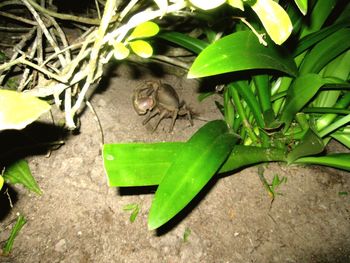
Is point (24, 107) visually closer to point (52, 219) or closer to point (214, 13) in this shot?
point (52, 219)

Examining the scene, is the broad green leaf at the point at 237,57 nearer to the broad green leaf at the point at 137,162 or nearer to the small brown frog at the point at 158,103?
the broad green leaf at the point at 137,162

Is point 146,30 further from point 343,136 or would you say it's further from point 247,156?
point 343,136

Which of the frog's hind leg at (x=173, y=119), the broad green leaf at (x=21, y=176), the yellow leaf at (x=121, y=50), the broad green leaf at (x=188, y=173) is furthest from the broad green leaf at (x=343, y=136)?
the broad green leaf at (x=21, y=176)

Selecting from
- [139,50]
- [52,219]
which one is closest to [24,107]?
[139,50]

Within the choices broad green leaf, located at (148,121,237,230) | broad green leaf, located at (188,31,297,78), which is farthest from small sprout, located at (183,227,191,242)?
broad green leaf, located at (188,31,297,78)

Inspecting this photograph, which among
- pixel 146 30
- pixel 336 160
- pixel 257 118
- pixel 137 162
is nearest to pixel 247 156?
pixel 257 118
